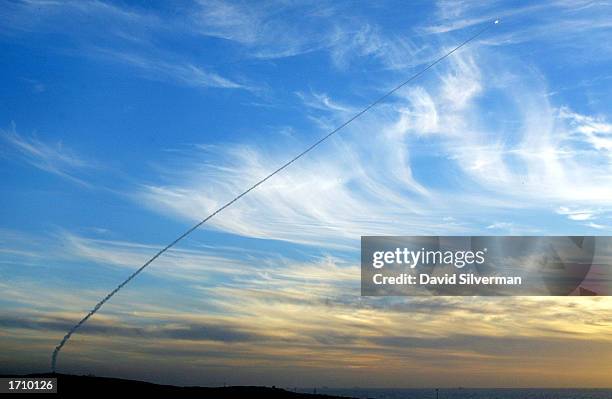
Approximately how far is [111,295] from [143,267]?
3450 mm

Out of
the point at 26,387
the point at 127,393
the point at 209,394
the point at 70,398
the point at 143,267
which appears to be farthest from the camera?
the point at 209,394

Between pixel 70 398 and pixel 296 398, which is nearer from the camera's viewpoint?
pixel 70 398

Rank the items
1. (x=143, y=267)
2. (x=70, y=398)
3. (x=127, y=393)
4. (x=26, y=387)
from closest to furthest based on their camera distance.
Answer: (x=143, y=267)
(x=26, y=387)
(x=70, y=398)
(x=127, y=393)

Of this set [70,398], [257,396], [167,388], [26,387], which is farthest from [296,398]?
[26,387]

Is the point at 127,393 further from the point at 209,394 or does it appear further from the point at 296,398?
the point at 296,398

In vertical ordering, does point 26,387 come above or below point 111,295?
below

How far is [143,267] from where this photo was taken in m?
46.2

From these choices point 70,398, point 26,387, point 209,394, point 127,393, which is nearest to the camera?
point 26,387

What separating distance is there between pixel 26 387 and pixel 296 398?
122ft

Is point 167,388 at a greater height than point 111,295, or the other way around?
point 111,295

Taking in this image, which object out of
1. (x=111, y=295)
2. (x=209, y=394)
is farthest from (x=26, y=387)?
(x=209, y=394)

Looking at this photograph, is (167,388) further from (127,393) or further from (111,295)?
(111,295)

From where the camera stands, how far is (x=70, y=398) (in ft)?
244

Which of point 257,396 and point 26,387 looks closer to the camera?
point 26,387
